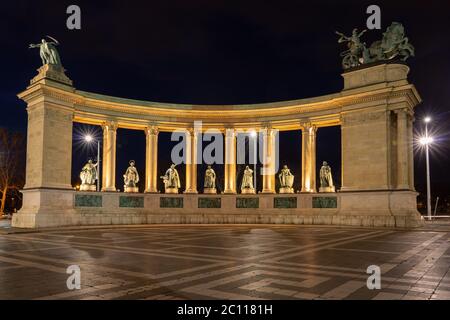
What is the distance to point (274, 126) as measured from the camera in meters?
49.6

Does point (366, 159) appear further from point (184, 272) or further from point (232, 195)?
point (184, 272)

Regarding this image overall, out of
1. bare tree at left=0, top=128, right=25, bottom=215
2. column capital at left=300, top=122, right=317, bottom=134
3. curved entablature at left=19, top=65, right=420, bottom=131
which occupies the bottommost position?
bare tree at left=0, top=128, right=25, bottom=215

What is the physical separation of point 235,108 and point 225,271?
Result: 37527 mm

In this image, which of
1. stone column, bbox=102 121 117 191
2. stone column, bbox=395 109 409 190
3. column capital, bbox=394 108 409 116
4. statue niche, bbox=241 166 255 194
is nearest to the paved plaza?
stone column, bbox=395 109 409 190

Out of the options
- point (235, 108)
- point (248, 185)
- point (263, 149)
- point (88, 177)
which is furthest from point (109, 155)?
point (263, 149)

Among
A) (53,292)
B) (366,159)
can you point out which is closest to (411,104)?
(366,159)

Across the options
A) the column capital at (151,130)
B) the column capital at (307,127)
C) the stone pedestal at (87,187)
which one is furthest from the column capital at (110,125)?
the column capital at (307,127)

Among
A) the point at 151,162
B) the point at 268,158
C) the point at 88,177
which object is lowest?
the point at 88,177

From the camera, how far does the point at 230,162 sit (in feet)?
164

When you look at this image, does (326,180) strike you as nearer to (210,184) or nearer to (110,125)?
(210,184)

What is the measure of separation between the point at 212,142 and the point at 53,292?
1757 inches

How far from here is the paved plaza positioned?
10773mm

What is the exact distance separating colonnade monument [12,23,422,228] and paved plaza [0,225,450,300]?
737 inches

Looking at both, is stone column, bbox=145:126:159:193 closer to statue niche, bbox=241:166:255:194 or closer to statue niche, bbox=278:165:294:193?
statue niche, bbox=241:166:255:194
